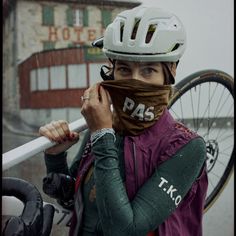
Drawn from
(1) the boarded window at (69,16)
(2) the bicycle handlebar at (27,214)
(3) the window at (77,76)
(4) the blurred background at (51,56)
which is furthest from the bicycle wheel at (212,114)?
(2) the bicycle handlebar at (27,214)

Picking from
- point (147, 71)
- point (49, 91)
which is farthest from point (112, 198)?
point (49, 91)

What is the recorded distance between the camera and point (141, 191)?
982 millimetres

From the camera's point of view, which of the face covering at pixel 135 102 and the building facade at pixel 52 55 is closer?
the face covering at pixel 135 102

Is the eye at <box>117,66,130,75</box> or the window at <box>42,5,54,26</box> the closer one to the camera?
the eye at <box>117,66,130,75</box>

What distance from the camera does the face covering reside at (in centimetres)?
102

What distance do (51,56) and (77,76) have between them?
110mm

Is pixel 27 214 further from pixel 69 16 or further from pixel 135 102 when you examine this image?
pixel 69 16

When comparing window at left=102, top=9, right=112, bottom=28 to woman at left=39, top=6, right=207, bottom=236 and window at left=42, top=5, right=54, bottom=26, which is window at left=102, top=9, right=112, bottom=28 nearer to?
window at left=42, top=5, right=54, bottom=26

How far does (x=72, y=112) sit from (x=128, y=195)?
53cm

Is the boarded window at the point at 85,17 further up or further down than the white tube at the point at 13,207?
further up

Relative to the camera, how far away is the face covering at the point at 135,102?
102 cm

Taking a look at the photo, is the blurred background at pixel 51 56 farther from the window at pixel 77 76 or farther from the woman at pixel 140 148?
the woman at pixel 140 148

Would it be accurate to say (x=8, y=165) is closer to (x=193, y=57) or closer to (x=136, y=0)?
(x=136, y=0)

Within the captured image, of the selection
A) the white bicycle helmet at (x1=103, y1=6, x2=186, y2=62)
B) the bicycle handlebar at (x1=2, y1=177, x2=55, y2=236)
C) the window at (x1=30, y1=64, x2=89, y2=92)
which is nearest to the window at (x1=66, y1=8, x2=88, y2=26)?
the window at (x1=30, y1=64, x2=89, y2=92)
